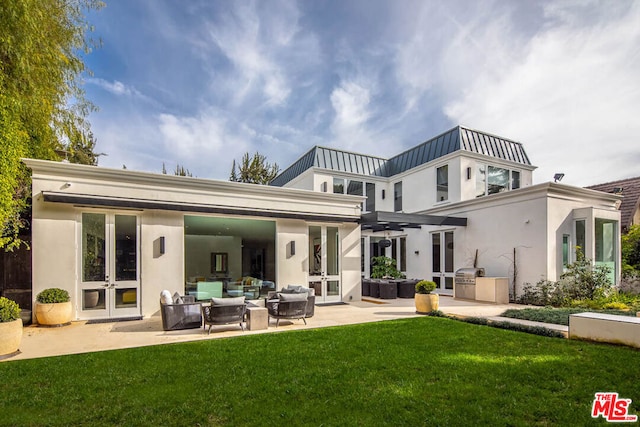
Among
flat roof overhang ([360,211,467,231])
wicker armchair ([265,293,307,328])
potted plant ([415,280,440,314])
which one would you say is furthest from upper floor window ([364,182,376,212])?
wicker armchair ([265,293,307,328])

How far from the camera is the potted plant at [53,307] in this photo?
8.15 m

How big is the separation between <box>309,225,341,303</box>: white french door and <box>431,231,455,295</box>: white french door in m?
5.76

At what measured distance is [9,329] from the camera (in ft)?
19.3

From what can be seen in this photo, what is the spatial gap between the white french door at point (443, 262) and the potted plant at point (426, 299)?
5.46m

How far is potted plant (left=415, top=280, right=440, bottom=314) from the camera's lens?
996 cm

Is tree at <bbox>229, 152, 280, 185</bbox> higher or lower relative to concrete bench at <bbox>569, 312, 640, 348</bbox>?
higher

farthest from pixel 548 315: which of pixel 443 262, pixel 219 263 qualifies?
pixel 219 263

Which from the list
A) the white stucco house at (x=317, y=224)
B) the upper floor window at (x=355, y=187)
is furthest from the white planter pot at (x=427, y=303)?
the upper floor window at (x=355, y=187)

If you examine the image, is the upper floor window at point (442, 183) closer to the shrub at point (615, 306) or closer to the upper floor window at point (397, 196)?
the upper floor window at point (397, 196)

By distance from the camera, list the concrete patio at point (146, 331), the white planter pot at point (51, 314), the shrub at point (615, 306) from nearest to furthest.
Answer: the concrete patio at point (146, 331)
the white planter pot at point (51, 314)
the shrub at point (615, 306)

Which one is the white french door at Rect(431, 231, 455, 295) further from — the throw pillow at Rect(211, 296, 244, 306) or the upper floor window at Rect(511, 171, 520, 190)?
the throw pillow at Rect(211, 296, 244, 306)

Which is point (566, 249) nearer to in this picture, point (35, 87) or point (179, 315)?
point (179, 315)

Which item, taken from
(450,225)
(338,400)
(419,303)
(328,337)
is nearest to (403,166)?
(450,225)

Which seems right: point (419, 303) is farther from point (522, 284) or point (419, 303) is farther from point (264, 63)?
point (264, 63)
